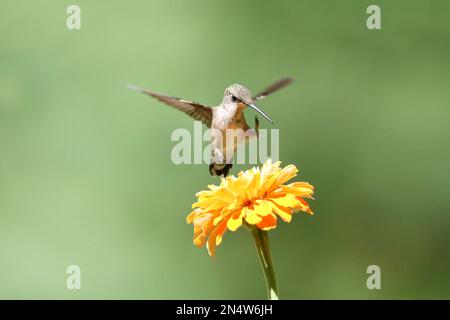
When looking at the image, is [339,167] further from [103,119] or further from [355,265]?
[103,119]

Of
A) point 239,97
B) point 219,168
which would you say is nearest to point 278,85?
Result: point 239,97

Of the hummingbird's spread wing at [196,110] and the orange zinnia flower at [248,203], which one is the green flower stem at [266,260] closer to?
the orange zinnia flower at [248,203]

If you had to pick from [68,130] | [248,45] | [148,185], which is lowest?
[148,185]

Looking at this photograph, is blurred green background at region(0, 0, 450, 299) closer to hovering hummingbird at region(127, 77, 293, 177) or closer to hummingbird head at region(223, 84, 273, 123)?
hovering hummingbird at region(127, 77, 293, 177)

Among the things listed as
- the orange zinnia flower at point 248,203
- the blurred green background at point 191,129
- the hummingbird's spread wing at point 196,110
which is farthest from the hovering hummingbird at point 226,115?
the blurred green background at point 191,129

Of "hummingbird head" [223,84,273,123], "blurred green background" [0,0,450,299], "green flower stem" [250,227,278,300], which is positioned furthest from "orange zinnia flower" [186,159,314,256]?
"blurred green background" [0,0,450,299]

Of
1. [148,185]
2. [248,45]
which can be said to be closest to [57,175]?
[148,185]

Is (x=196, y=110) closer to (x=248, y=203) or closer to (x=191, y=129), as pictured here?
(x=248, y=203)
